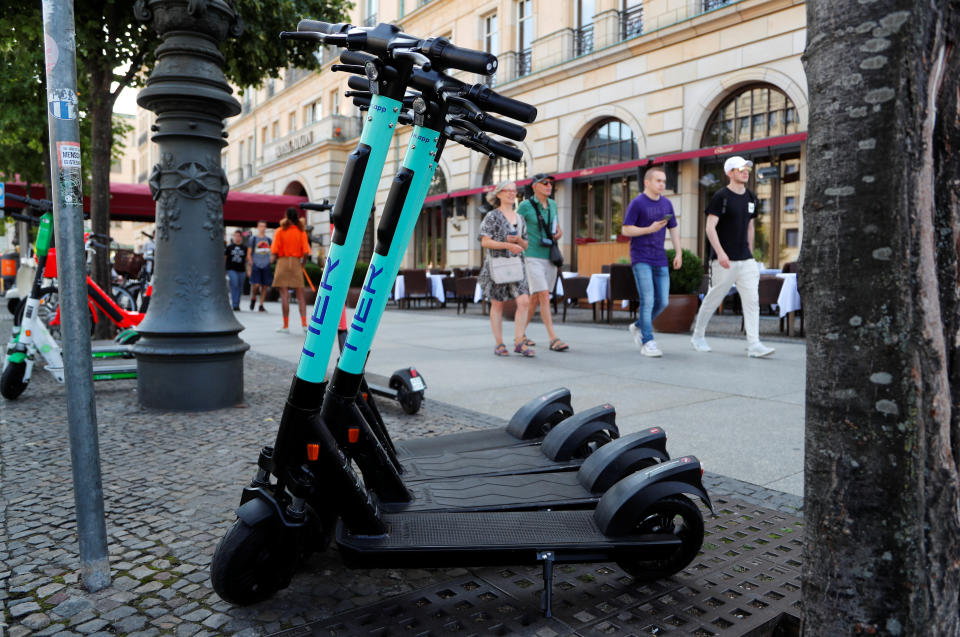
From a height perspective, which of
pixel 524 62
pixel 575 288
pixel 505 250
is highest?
pixel 524 62

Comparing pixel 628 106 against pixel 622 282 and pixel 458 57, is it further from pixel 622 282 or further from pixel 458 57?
pixel 458 57

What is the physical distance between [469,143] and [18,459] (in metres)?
2.71

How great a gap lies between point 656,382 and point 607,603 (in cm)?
371

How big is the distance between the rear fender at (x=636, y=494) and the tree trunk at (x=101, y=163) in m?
7.25

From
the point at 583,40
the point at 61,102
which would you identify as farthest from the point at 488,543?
the point at 583,40

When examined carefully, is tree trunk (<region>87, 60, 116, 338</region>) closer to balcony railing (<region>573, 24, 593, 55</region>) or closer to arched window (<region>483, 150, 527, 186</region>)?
balcony railing (<region>573, 24, 593, 55</region>)

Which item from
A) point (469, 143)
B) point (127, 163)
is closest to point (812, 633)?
point (469, 143)

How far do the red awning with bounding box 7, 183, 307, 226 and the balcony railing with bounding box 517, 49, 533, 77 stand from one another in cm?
763

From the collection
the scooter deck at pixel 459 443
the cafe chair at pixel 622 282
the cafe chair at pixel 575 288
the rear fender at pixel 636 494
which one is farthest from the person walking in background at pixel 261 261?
the rear fender at pixel 636 494

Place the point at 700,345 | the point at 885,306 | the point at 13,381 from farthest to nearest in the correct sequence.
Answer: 1. the point at 700,345
2. the point at 13,381
3. the point at 885,306

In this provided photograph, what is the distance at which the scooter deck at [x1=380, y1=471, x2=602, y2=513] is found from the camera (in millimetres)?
2211

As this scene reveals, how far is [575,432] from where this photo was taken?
2658 millimetres

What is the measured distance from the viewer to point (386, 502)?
2.21 meters

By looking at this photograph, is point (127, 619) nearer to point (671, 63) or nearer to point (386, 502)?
point (386, 502)
